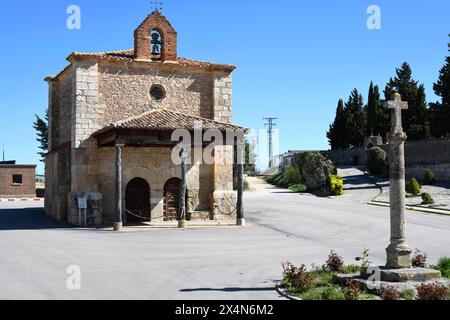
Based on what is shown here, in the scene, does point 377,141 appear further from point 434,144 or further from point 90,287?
point 90,287

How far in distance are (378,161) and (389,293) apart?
117ft

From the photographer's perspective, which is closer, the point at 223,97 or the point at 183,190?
the point at 183,190

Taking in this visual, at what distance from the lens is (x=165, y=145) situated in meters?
23.8

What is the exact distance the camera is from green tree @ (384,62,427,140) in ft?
151

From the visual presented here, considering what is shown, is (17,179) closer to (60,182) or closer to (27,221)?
(27,221)

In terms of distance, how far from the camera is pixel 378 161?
42.9 meters

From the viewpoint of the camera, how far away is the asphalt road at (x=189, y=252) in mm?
10000

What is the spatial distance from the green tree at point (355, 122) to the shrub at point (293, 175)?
836cm

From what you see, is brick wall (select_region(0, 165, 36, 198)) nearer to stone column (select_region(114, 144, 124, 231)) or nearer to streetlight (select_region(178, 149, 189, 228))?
stone column (select_region(114, 144, 124, 231))

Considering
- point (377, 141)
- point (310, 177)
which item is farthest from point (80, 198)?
point (377, 141)

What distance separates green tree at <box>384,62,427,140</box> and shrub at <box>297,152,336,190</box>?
27.4 ft

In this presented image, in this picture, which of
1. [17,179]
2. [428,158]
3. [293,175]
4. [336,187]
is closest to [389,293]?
[336,187]

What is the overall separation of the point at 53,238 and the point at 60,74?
11491 millimetres

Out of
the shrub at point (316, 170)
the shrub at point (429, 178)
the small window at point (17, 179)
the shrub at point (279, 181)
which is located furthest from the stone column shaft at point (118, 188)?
the shrub at point (279, 181)
